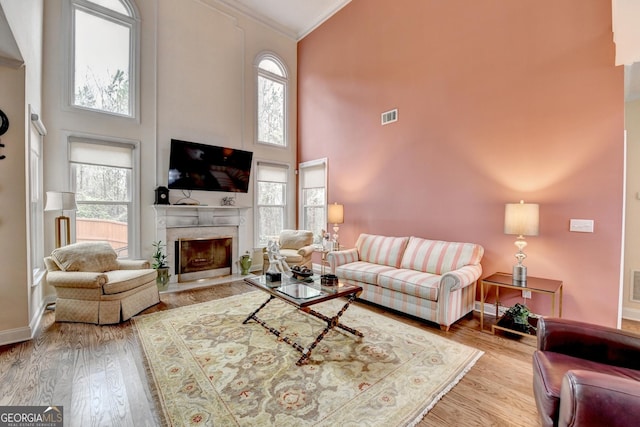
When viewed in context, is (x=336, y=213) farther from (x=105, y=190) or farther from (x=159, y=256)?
(x=105, y=190)

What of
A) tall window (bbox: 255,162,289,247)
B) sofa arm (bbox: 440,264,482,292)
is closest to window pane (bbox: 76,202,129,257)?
tall window (bbox: 255,162,289,247)

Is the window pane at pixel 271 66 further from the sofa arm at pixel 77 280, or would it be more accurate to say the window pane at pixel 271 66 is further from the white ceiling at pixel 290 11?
the sofa arm at pixel 77 280

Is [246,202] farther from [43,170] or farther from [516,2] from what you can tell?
[516,2]

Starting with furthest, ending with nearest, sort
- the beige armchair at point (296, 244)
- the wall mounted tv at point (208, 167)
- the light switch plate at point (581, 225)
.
Answer: the beige armchair at point (296, 244), the wall mounted tv at point (208, 167), the light switch plate at point (581, 225)

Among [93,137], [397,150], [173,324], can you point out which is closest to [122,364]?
[173,324]

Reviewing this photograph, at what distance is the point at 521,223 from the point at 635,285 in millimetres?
1681

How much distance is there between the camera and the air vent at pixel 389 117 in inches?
172

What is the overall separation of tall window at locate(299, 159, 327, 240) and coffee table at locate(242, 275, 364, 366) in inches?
105

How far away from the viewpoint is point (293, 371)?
2127 millimetres

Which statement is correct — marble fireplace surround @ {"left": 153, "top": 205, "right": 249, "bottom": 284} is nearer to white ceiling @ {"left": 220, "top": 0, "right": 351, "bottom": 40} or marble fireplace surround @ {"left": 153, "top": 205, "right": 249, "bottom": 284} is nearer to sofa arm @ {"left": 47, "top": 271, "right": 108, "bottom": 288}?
sofa arm @ {"left": 47, "top": 271, "right": 108, "bottom": 288}

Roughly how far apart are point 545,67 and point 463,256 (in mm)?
2232

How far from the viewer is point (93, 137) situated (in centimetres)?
389

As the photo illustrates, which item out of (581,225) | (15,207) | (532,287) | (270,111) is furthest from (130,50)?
(581,225)

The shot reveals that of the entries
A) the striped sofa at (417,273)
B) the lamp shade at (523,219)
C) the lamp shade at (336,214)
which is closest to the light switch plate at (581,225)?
the lamp shade at (523,219)
